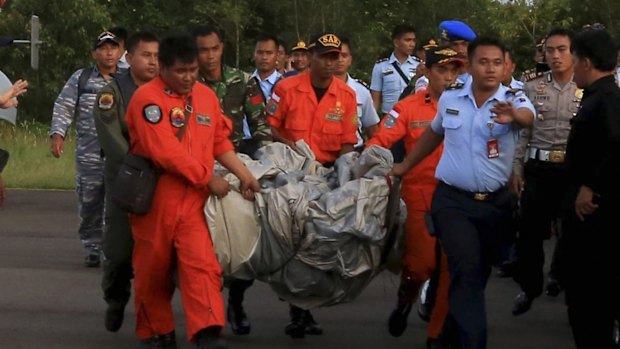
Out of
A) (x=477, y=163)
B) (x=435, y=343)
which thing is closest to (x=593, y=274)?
(x=477, y=163)

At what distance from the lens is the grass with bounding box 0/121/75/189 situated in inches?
739

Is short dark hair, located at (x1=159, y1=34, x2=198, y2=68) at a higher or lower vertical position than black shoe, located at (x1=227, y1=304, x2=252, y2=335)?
higher

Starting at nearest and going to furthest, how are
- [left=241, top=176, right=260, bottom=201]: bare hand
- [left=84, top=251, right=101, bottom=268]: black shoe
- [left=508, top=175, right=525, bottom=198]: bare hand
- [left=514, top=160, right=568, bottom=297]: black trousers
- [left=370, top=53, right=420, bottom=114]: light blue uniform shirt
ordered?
[left=241, top=176, right=260, bottom=201]: bare hand, [left=508, top=175, right=525, bottom=198]: bare hand, [left=514, top=160, right=568, bottom=297]: black trousers, [left=84, top=251, right=101, bottom=268]: black shoe, [left=370, top=53, right=420, bottom=114]: light blue uniform shirt

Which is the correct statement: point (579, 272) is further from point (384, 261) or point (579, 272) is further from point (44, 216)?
point (44, 216)

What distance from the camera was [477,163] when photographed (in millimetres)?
7742

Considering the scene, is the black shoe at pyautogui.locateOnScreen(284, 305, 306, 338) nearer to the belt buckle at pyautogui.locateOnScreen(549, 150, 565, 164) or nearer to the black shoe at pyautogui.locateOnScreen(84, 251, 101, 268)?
the belt buckle at pyautogui.locateOnScreen(549, 150, 565, 164)

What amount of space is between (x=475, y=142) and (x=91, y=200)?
4.61 m

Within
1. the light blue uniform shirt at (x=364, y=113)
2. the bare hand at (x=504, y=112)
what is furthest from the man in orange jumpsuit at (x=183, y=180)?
the light blue uniform shirt at (x=364, y=113)

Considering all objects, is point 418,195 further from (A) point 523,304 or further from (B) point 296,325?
(A) point 523,304

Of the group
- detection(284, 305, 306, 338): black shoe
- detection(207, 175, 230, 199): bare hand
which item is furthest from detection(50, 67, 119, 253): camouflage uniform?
detection(207, 175, 230, 199): bare hand

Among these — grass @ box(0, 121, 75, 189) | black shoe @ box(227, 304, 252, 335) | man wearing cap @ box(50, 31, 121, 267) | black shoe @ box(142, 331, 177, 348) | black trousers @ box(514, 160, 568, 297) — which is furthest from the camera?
grass @ box(0, 121, 75, 189)

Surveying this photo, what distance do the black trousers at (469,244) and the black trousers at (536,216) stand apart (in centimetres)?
179

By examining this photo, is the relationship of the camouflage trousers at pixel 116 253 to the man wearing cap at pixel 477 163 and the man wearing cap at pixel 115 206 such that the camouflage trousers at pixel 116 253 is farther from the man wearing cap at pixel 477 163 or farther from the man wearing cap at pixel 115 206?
the man wearing cap at pixel 477 163

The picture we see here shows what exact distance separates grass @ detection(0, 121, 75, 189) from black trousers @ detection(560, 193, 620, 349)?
11995mm
